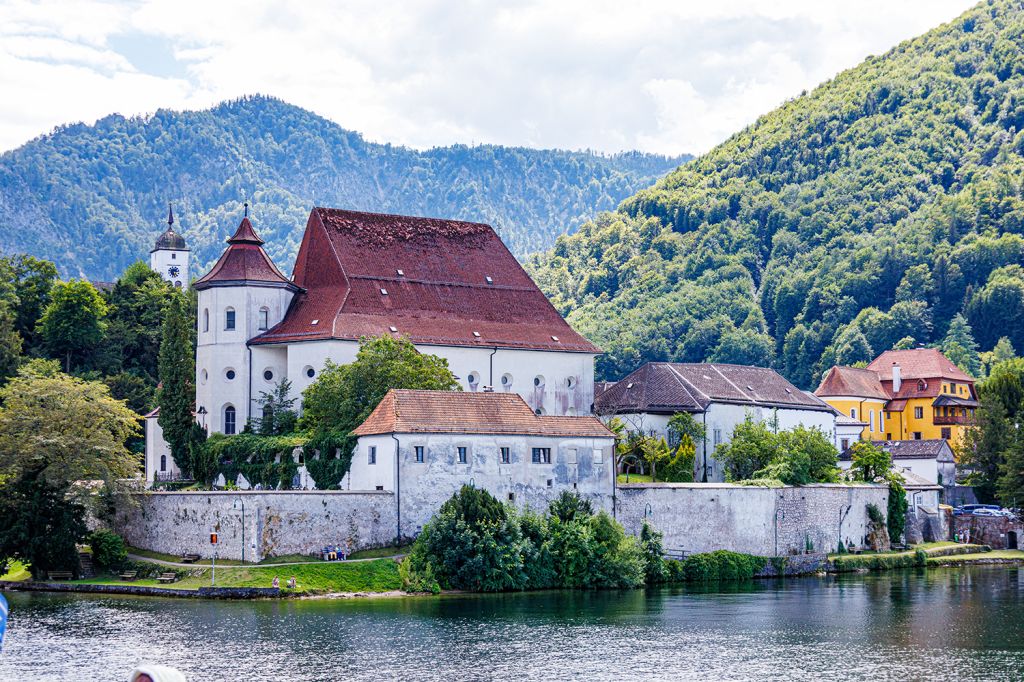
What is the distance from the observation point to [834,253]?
6973 inches

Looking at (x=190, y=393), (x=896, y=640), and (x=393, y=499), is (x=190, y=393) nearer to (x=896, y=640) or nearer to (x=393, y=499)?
(x=393, y=499)

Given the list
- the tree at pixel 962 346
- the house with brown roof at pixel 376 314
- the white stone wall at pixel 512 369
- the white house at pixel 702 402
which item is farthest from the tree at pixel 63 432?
the tree at pixel 962 346

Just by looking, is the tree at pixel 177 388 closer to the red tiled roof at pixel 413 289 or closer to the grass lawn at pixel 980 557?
the red tiled roof at pixel 413 289

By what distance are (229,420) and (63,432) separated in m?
12.8

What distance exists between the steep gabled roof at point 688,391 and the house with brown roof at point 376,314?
281cm

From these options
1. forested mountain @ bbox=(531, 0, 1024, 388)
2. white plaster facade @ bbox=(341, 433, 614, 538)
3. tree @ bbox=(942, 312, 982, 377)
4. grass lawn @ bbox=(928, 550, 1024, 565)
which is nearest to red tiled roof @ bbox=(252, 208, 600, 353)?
white plaster facade @ bbox=(341, 433, 614, 538)

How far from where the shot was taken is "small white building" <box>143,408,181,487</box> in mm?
77125

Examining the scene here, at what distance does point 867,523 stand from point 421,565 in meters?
28.4

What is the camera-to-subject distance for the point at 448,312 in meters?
82.2

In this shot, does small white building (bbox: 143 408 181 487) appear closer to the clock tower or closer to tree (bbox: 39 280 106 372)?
tree (bbox: 39 280 106 372)

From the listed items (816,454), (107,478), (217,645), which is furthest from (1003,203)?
(217,645)

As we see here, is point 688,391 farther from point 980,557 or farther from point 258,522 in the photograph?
point 258,522

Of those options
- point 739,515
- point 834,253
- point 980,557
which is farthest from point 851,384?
point 834,253

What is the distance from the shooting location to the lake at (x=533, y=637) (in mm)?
→ 44969
